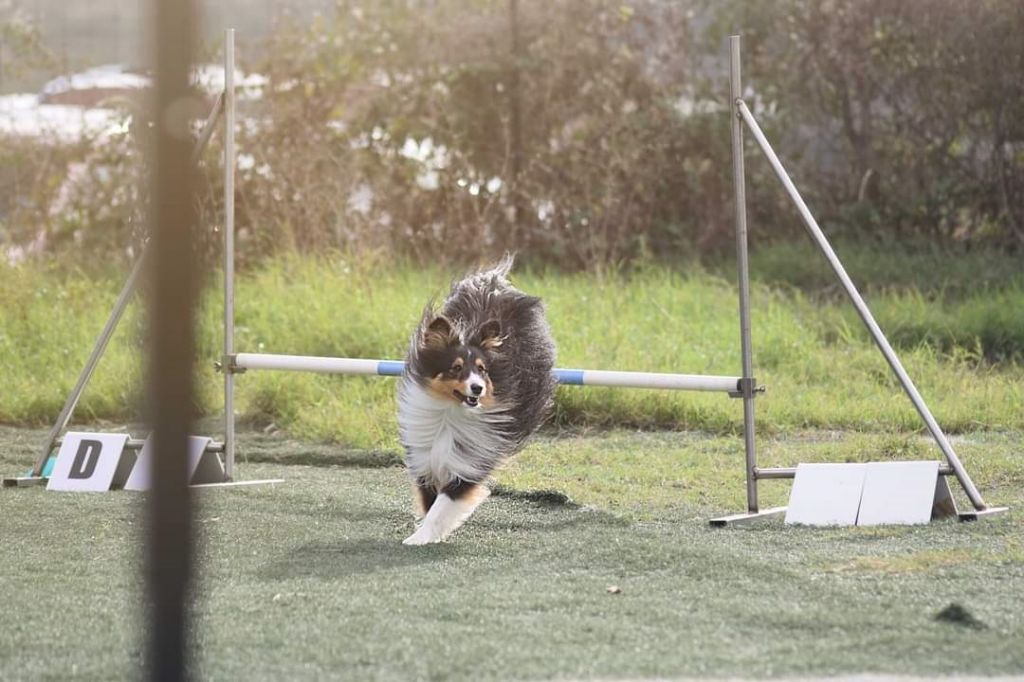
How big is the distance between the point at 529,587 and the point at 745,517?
1.26 metres

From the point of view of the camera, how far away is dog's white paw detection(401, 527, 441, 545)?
434 cm

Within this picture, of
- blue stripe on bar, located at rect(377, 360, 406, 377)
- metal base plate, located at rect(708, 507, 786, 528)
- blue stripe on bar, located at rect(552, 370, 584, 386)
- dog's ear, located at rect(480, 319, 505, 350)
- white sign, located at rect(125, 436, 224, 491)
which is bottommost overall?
metal base plate, located at rect(708, 507, 786, 528)

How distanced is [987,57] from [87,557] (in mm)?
7547

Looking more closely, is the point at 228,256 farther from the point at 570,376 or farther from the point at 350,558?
the point at 350,558

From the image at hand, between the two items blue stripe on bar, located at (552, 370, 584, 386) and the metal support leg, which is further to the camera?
the metal support leg

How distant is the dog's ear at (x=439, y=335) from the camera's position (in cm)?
461

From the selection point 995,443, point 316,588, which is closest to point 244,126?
point 995,443

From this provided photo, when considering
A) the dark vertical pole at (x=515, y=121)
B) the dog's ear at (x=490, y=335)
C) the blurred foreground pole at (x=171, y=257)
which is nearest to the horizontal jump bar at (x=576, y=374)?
the dog's ear at (x=490, y=335)

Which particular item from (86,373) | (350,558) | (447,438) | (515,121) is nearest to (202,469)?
(86,373)

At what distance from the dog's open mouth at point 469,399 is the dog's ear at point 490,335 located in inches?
7.8

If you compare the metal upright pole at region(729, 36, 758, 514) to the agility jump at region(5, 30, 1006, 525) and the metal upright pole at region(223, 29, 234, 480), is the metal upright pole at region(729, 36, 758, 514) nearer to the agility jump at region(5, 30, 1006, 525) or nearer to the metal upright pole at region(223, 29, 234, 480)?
the agility jump at region(5, 30, 1006, 525)

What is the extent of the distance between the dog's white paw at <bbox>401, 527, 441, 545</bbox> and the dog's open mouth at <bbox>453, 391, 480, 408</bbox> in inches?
16.7

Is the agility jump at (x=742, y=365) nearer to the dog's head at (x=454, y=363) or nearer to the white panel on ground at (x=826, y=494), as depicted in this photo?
the white panel on ground at (x=826, y=494)

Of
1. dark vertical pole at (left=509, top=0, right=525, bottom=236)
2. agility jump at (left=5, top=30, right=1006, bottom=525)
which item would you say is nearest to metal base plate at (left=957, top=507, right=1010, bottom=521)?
agility jump at (left=5, top=30, right=1006, bottom=525)
